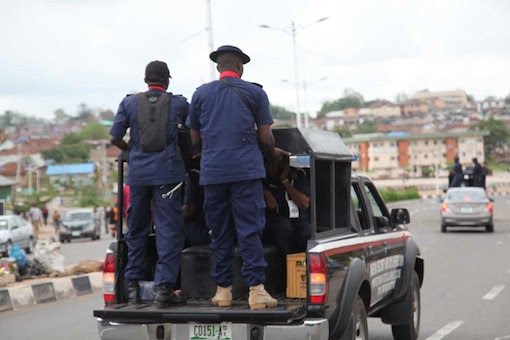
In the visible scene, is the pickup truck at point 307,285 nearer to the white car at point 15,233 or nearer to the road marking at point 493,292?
the road marking at point 493,292

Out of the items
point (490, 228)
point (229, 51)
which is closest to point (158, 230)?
point (229, 51)

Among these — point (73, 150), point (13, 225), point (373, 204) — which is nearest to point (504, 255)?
point (373, 204)

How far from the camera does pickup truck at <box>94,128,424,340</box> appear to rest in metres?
7.46

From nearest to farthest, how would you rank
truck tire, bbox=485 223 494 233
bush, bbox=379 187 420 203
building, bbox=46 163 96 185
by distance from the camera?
truck tire, bbox=485 223 494 233
bush, bbox=379 187 420 203
building, bbox=46 163 96 185

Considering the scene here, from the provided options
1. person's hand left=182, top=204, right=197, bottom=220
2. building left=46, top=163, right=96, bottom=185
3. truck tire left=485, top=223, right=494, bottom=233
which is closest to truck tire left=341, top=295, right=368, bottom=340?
person's hand left=182, top=204, right=197, bottom=220

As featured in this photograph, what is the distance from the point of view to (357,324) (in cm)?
827

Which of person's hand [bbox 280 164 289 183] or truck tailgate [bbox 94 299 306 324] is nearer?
truck tailgate [bbox 94 299 306 324]

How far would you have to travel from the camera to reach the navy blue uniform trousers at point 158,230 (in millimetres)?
7969

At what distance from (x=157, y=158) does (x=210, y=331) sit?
1.31 m

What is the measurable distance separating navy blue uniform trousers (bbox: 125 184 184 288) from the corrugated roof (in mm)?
150345

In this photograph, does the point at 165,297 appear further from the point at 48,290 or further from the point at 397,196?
the point at 397,196

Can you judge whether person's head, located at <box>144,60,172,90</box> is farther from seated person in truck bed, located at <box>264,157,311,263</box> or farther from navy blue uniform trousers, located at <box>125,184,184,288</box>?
seated person in truck bed, located at <box>264,157,311,263</box>

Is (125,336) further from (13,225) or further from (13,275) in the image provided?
(13,225)

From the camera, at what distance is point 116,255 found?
8312mm
